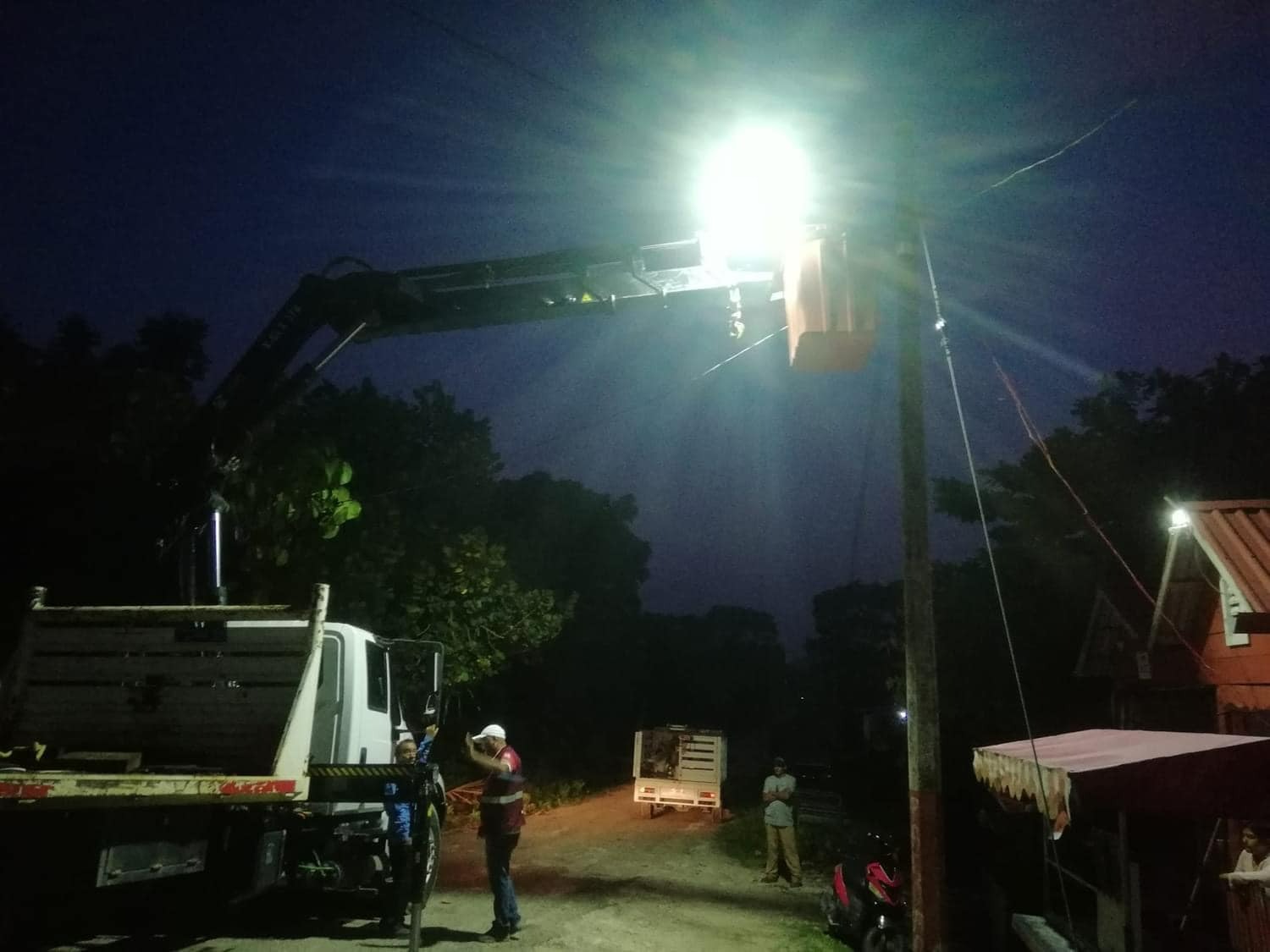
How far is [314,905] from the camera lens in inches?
390

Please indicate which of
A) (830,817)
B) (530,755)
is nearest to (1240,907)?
(830,817)

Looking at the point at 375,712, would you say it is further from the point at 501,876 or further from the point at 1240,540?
the point at 1240,540

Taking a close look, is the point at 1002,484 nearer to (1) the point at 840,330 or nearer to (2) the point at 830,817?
(2) the point at 830,817

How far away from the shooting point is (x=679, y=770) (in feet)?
67.9

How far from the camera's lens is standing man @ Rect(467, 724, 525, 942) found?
27.8 feet

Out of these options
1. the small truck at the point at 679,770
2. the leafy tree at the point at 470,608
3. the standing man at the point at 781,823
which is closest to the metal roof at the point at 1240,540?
the standing man at the point at 781,823

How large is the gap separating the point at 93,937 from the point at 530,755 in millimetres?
24683

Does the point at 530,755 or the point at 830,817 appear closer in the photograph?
the point at 830,817

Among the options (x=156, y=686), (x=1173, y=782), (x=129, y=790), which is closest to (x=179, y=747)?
(x=156, y=686)

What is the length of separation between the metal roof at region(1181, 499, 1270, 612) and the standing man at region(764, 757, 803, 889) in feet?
20.7

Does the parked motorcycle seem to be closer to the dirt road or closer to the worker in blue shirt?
the dirt road

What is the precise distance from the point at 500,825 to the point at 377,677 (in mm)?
2308

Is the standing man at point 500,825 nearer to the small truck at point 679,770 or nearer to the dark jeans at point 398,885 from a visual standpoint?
the dark jeans at point 398,885

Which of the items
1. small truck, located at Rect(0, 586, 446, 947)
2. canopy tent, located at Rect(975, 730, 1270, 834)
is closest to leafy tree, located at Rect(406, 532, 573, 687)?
small truck, located at Rect(0, 586, 446, 947)
